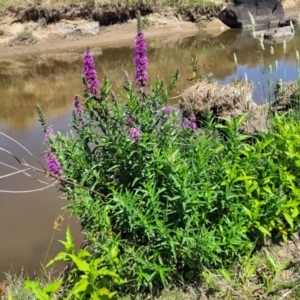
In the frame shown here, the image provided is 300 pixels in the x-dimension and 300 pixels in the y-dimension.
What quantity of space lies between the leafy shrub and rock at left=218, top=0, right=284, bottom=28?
21296 millimetres

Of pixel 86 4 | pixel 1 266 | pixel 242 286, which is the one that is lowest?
pixel 1 266

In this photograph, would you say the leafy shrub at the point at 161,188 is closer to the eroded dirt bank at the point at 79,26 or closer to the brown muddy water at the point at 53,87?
the brown muddy water at the point at 53,87

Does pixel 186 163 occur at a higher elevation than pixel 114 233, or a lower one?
higher

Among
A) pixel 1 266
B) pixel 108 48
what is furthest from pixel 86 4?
pixel 1 266

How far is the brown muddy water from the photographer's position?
5.09 m

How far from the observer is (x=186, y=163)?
124 inches

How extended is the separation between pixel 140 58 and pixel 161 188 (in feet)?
3.48

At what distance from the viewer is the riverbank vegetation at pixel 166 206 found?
116 inches

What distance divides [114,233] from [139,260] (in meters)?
0.35

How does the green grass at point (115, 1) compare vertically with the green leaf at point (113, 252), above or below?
above

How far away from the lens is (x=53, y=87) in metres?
12.6

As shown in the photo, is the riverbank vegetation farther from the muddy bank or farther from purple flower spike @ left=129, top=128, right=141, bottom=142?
the muddy bank

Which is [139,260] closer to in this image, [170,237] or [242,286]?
[170,237]

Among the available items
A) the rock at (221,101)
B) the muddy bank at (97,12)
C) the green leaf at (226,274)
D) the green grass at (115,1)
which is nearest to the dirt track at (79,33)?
the muddy bank at (97,12)
